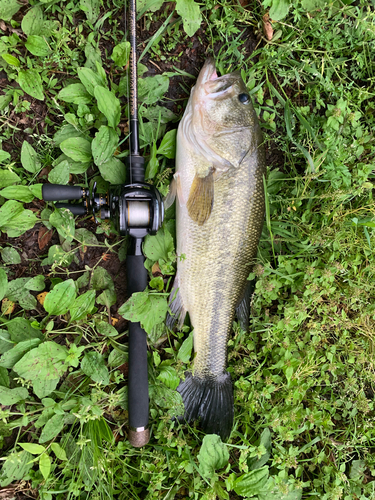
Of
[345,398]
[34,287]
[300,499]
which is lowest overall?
[300,499]

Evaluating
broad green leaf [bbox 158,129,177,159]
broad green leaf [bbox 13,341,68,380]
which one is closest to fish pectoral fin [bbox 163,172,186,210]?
broad green leaf [bbox 158,129,177,159]

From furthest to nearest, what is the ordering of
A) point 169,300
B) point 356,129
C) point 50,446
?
point 356,129 < point 169,300 < point 50,446

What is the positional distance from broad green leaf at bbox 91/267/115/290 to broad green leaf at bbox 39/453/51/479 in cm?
95

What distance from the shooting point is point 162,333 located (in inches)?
81.1

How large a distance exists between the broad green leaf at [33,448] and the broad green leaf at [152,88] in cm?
204

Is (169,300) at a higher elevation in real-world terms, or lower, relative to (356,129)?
lower

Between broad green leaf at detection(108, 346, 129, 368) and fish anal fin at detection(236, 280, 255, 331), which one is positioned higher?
fish anal fin at detection(236, 280, 255, 331)

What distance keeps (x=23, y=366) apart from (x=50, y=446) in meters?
0.53

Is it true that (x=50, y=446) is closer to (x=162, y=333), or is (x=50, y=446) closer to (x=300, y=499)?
(x=162, y=333)

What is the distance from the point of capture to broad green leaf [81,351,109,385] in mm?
1899

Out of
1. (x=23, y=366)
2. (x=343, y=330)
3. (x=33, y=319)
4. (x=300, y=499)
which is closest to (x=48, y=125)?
(x=33, y=319)

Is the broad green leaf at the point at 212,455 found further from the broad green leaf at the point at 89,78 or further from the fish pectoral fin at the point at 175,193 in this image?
the broad green leaf at the point at 89,78

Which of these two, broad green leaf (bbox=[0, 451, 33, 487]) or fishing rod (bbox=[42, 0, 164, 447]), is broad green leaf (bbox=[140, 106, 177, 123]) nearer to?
fishing rod (bbox=[42, 0, 164, 447])

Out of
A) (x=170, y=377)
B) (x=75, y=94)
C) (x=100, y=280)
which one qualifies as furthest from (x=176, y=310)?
(x=75, y=94)
